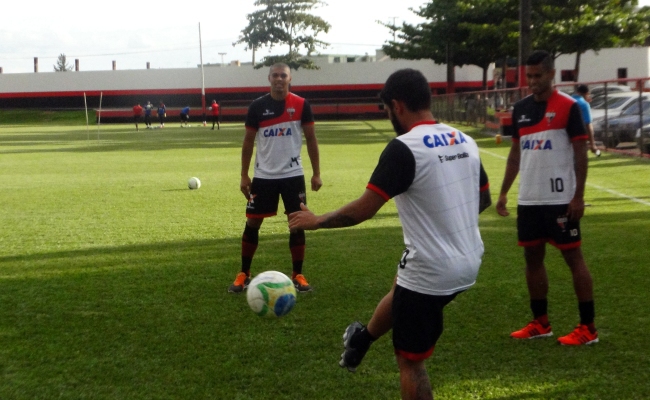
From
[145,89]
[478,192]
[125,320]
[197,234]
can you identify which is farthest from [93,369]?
[145,89]

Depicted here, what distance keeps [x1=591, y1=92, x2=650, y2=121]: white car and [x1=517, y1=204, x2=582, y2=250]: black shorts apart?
17.1 m

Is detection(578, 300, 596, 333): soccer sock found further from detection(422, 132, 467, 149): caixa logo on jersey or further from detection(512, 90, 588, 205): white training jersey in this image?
detection(422, 132, 467, 149): caixa logo on jersey

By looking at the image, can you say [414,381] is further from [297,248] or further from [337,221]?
[297,248]

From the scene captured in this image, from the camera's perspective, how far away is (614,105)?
2375cm

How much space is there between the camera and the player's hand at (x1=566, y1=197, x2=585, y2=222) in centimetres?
575

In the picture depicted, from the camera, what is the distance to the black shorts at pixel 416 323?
399cm

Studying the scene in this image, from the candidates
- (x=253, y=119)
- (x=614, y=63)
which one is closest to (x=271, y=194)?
(x=253, y=119)

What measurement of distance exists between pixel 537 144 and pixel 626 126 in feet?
57.6

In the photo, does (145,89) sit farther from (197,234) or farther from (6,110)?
(197,234)

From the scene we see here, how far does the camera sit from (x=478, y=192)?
4195 mm

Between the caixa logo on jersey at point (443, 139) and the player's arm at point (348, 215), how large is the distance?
1.14 feet

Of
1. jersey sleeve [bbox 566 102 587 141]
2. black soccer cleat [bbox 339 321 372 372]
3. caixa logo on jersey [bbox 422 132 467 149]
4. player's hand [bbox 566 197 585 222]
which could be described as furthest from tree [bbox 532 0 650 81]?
caixa logo on jersey [bbox 422 132 467 149]

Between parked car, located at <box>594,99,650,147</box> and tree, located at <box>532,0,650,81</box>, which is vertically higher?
tree, located at <box>532,0,650,81</box>

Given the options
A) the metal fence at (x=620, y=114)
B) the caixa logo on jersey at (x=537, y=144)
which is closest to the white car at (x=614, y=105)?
the metal fence at (x=620, y=114)
